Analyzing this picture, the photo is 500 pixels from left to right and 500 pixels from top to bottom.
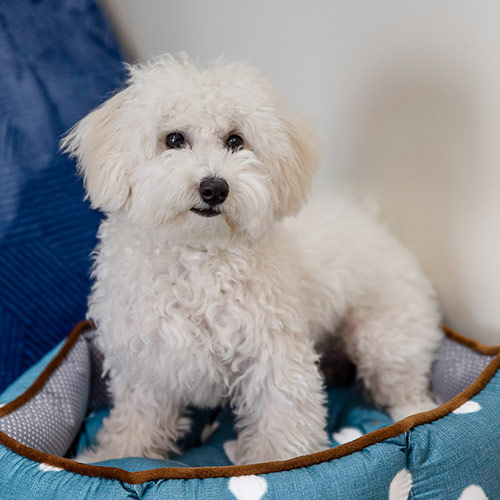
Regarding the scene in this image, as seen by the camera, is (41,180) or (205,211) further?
(41,180)

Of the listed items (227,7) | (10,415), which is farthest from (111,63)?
(10,415)

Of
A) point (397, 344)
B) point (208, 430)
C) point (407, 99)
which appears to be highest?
point (407, 99)

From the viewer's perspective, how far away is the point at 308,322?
161 cm

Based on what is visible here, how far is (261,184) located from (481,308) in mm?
930

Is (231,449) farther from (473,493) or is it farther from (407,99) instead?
(407,99)

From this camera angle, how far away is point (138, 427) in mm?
1594

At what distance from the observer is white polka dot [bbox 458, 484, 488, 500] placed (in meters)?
1.29

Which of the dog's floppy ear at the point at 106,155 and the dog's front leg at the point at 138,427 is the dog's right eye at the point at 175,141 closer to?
the dog's floppy ear at the point at 106,155

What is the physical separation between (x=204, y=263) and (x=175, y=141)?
288 mm

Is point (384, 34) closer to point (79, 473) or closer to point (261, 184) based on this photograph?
point (261, 184)

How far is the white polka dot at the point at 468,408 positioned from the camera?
141cm

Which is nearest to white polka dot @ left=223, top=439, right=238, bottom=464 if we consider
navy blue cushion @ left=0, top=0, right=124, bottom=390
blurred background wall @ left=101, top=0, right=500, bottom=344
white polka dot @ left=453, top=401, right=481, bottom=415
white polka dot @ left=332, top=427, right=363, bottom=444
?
white polka dot @ left=332, top=427, right=363, bottom=444

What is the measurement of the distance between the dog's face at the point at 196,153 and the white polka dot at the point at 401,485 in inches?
23.4

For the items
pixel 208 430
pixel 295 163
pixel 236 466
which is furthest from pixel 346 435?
pixel 295 163
